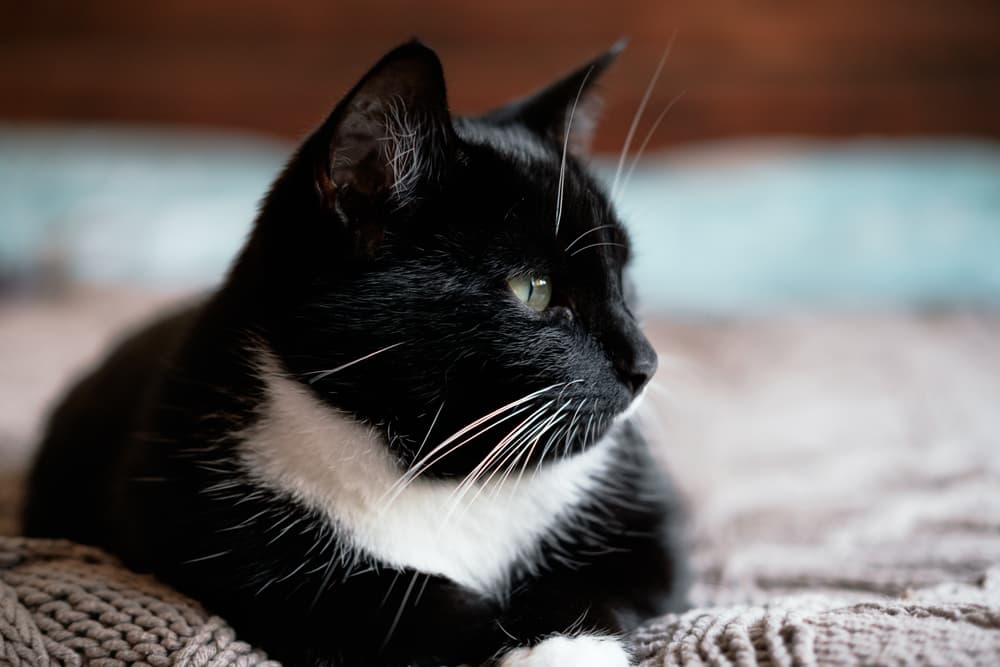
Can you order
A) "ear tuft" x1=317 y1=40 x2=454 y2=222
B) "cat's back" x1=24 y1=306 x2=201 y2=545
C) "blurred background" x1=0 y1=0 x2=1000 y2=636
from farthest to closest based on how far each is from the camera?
"blurred background" x1=0 y1=0 x2=1000 y2=636 → "cat's back" x1=24 y1=306 x2=201 y2=545 → "ear tuft" x1=317 y1=40 x2=454 y2=222

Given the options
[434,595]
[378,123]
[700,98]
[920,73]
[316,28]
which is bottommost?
[434,595]

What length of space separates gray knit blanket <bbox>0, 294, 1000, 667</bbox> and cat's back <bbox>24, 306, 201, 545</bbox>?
10cm

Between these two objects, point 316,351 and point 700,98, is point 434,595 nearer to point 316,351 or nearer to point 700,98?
point 316,351

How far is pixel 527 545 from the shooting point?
2.82ft

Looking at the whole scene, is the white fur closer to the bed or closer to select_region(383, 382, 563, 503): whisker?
select_region(383, 382, 563, 503): whisker

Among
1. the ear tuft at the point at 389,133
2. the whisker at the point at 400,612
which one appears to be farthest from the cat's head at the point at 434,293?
the whisker at the point at 400,612

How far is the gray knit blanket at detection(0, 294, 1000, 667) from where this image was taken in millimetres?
700

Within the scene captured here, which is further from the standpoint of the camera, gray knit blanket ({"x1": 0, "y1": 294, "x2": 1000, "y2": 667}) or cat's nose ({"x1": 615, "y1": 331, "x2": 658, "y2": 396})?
cat's nose ({"x1": 615, "y1": 331, "x2": 658, "y2": 396})

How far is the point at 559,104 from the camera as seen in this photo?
981 millimetres

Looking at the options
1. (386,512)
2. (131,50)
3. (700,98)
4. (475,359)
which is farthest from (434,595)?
(131,50)

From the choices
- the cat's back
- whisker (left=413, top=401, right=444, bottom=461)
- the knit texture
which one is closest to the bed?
the knit texture

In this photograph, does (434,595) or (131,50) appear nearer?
(434,595)

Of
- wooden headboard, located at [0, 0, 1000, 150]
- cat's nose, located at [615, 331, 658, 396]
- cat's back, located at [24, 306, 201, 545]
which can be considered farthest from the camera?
wooden headboard, located at [0, 0, 1000, 150]

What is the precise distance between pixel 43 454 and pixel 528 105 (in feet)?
2.50
